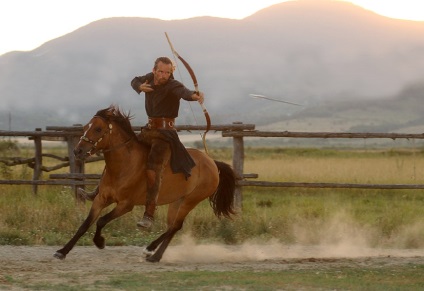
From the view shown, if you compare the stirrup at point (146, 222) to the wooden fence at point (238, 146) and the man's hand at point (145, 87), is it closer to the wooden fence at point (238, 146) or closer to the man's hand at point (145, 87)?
the man's hand at point (145, 87)

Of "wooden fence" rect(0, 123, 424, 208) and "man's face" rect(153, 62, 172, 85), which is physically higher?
"man's face" rect(153, 62, 172, 85)

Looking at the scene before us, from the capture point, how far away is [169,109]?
1095 centimetres

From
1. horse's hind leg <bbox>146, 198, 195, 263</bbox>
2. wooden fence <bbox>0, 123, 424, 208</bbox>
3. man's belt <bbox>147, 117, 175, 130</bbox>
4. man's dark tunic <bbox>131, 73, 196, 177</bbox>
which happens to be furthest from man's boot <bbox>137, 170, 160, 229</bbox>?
wooden fence <bbox>0, 123, 424, 208</bbox>

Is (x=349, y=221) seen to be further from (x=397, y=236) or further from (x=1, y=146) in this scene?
(x=1, y=146)

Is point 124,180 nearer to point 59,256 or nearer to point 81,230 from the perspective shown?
Result: point 81,230

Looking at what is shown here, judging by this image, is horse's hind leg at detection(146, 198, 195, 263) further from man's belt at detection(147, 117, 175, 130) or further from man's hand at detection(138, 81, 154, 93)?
man's hand at detection(138, 81, 154, 93)

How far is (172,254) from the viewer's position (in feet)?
38.0

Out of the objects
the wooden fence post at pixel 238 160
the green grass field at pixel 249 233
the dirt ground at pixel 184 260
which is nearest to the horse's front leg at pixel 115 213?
the dirt ground at pixel 184 260

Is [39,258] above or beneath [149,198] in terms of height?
beneath

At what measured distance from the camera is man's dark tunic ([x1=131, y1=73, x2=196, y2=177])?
1085cm

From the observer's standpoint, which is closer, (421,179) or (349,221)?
(349,221)

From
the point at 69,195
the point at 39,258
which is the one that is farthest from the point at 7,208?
the point at 39,258

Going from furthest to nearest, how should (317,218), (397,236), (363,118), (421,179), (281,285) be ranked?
(363,118) < (421,179) < (317,218) < (397,236) < (281,285)

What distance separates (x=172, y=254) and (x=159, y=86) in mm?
2083
